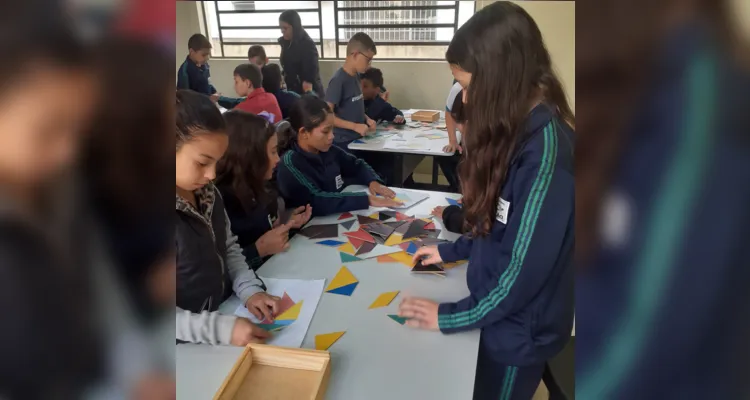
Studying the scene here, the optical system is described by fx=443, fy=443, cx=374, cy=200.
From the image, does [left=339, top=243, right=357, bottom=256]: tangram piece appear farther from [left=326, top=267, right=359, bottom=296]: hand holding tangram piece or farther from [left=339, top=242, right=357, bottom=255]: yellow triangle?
[left=326, top=267, right=359, bottom=296]: hand holding tangram piece

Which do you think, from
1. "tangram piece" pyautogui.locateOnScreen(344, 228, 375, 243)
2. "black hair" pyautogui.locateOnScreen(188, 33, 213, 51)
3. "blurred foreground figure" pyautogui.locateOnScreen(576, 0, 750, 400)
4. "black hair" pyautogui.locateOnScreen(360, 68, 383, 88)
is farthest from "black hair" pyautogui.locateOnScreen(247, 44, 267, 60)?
"blurred foreground figure" pyautogui.locateOnScreen(576, 0, 750, 400)

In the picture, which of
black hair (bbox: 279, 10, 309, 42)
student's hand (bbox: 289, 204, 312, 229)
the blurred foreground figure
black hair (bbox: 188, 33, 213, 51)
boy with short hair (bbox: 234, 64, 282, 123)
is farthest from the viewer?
Result: black hair (bbox: 279, 10, 309, 42)

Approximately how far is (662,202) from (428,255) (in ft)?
3.96

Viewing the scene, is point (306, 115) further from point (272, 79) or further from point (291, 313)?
point (272, 79)

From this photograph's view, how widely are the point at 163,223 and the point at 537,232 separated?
720mm

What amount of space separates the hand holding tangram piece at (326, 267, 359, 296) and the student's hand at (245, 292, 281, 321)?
6.3 inches

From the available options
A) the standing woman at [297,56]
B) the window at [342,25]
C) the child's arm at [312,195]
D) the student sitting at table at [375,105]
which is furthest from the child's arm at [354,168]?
the window at [342,25]

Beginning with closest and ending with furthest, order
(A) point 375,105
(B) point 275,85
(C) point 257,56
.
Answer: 1. (A) point 375,105
2. (B) point 275,85
3. (C) point 257,56

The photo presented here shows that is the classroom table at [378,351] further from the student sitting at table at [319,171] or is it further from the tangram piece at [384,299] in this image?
the student sitting at table at [319,171]

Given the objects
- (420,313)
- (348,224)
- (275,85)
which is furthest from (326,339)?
(275,85)

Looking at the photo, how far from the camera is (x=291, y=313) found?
1.15m

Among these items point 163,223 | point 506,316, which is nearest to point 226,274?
point 506,316

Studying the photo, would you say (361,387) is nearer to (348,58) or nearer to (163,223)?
(163,223)

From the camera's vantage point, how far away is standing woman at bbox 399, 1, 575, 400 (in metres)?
0.80
